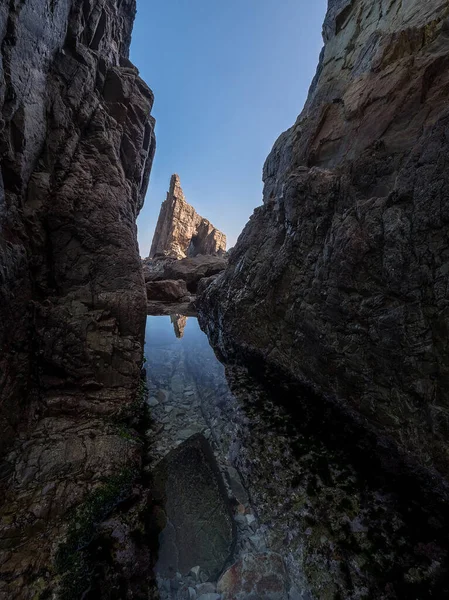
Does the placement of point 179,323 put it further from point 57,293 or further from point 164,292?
point 57,293

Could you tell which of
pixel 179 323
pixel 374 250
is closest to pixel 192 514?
pixel 374 250

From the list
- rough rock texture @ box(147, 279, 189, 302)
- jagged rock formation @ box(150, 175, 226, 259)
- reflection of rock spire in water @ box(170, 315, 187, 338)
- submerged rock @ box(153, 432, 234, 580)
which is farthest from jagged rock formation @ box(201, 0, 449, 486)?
jagged rock formation @ box(150, 175, 226, 259)

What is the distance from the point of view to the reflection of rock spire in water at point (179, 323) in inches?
711

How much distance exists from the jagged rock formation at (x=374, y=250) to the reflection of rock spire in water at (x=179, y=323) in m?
6.93

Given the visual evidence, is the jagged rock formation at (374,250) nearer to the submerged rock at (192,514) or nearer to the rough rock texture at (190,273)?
the submerged rock at (192,514)

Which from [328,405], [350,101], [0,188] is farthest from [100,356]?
[350,101]

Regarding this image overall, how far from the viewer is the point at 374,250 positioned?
259 inches

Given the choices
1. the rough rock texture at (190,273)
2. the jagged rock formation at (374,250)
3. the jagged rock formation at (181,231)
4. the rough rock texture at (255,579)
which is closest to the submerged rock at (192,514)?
the rough rock texture at (255,579)

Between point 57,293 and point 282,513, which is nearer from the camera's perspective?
point 282,513

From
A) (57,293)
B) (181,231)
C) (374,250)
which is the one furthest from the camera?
(181,231)

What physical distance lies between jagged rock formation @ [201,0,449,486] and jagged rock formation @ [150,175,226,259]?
55.9m

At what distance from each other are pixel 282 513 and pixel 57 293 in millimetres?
8903

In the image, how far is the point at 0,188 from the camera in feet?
21.8

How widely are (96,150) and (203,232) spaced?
213 ft
